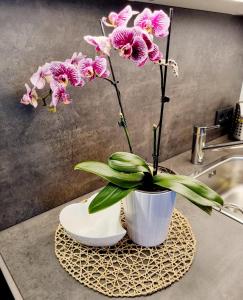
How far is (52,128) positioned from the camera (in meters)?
0.79

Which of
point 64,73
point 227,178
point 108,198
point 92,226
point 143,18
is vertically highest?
point 143,18

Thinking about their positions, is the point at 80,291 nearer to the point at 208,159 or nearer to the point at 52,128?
the point at 52,128

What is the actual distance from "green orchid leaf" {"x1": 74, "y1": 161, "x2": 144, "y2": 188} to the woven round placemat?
0.20m

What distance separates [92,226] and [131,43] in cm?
47

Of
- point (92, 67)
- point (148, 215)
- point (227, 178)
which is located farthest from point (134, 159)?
point (227, 178)

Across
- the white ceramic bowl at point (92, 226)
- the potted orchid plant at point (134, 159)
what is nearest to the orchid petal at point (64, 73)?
the potted orchid plant at point (134, 159)

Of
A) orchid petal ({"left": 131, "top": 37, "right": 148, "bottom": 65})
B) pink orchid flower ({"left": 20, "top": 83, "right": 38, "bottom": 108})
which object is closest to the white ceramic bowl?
pink orchid flower ({"left": 20, "top": 83, "right": 38, "bottom": 108})

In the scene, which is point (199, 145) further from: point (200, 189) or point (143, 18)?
point (143, 18)

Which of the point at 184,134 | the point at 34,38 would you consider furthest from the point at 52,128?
the point at 184,134

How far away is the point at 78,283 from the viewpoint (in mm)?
608

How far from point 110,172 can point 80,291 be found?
0.27 metres

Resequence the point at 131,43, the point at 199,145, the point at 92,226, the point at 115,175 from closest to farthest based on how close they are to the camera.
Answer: the point at 131,43 → the point at 115,175 → the point at 92,226 → the point at 199,145

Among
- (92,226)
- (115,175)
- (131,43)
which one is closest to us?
(131,43)

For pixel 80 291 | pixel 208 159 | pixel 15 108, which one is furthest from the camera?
pixel 208 159
